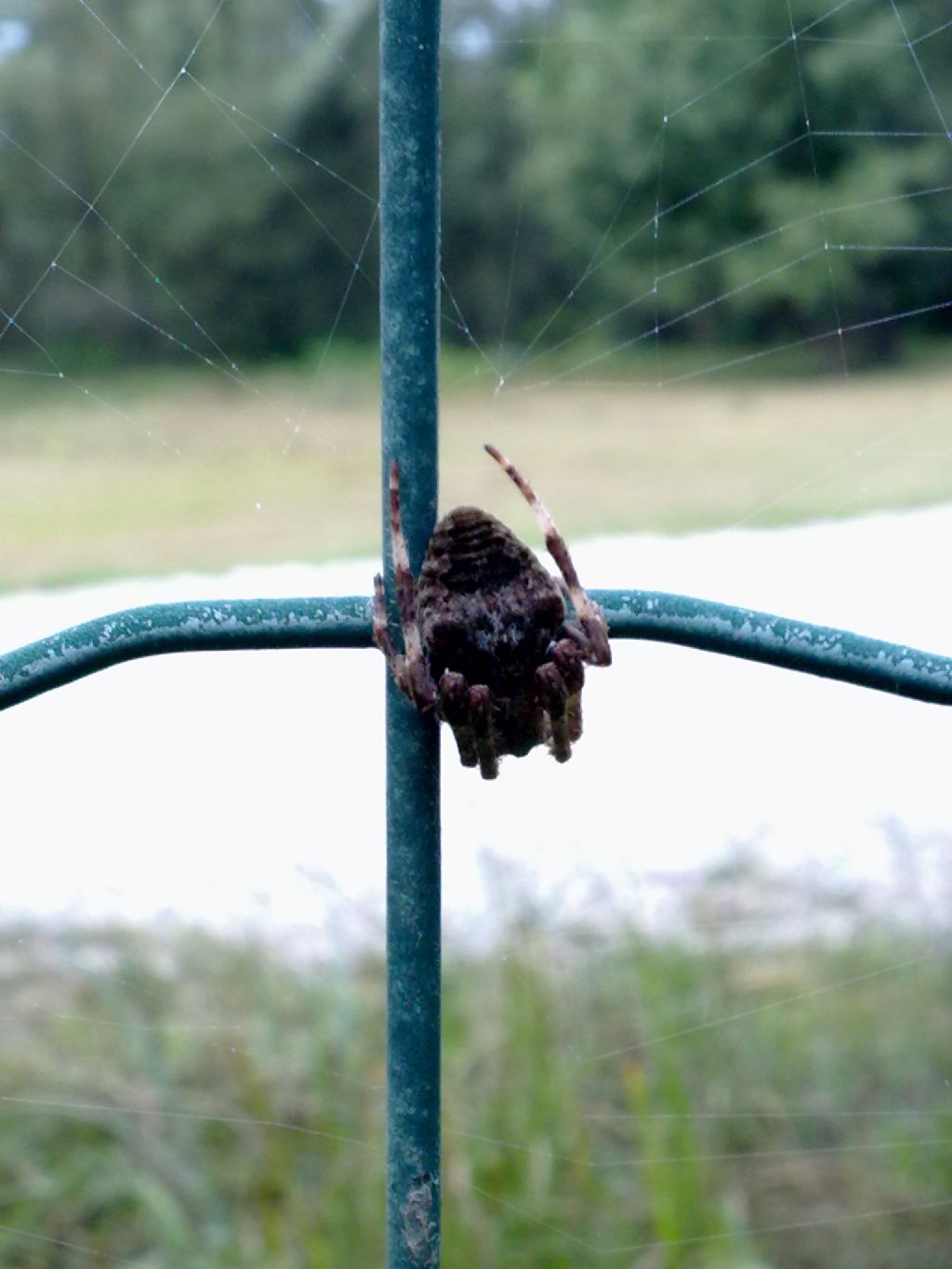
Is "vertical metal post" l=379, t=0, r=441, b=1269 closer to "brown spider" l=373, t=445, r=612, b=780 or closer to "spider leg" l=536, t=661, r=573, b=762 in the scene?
"brown spider" l=373, t=445, r=612, b=780

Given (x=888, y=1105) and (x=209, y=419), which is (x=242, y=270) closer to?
(x=209, y=419)

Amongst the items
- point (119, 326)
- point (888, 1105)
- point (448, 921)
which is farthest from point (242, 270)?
point (888, 1105)

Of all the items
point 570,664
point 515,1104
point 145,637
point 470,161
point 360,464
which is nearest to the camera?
point 145,637

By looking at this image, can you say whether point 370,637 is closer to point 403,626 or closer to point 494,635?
point 403,626

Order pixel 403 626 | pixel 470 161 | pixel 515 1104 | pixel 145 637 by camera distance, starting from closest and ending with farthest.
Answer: pixel 145 637, pixel 403 626, pixel 515 1104, pixel 470 161

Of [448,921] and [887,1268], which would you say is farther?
[448,921]

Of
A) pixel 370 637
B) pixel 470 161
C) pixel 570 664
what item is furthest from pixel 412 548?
pixel 470 161

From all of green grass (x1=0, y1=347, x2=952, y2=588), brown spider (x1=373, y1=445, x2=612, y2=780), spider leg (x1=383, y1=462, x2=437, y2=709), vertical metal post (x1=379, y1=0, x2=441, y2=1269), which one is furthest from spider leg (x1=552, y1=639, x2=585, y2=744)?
green grass (x1=0, y1=347, x2=952, y2=588)
